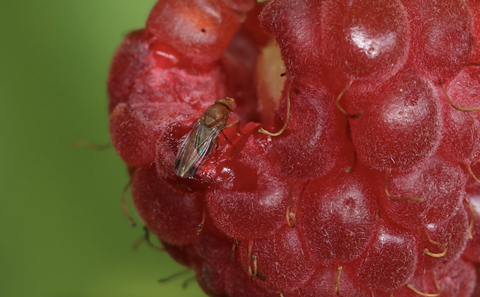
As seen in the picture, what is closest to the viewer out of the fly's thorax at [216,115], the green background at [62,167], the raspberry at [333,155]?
the raspberry at [333,155]

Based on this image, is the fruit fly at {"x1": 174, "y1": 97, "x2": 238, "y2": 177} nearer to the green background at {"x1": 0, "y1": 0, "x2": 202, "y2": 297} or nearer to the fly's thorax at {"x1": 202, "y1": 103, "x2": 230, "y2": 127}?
the fly's thorax at {"x1": 202, "y1": 103, "x2": 230, "y2": 127}

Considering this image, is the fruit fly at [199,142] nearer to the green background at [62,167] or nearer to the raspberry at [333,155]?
the raspberry at [333,155]

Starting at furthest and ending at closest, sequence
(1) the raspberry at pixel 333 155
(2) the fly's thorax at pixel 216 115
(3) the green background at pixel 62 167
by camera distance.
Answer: (3) the green background at pixel 62 167
(2) the fly's thorax at pixel 216 115
(1) the raspberry at pixel 333 155

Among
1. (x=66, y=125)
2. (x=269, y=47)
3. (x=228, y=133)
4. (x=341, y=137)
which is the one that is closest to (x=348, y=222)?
(x=341, y=137)

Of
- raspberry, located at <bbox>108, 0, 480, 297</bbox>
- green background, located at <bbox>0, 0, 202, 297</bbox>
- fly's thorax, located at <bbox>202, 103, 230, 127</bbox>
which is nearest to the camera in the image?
raspberry, located at <bbox>108, 0, 480, 297</bbox>

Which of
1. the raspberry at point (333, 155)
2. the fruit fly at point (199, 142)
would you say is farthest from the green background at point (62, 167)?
the fruit fly at point (199, 142)

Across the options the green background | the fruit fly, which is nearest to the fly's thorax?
the fruit fly

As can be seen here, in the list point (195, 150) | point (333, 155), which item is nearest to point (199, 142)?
point (195, 150)
